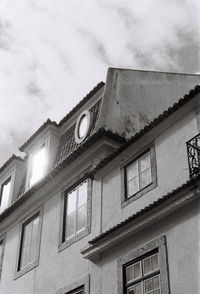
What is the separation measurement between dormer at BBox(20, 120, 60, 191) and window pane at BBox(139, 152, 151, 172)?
494 cm

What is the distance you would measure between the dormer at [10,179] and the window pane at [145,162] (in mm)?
7436

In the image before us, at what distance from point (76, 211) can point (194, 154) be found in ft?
15.3

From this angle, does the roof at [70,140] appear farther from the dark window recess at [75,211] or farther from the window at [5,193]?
the window at [5,193]

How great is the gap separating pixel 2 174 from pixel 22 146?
228 cm

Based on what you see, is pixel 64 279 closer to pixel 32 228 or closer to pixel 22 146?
pixel 32 228

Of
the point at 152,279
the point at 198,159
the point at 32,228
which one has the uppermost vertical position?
the point at 32,228

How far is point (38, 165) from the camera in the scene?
17875mm

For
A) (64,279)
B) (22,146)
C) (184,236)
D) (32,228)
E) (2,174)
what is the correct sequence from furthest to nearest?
(2,174) → (22,146) → (32,228) → (64,279) → (184,236)

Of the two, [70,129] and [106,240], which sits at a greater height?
[70,129]

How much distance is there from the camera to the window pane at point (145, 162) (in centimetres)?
1226

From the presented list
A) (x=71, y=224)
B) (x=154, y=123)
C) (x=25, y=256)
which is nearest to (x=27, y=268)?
(x=25, y=256)

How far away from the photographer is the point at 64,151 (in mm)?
16625

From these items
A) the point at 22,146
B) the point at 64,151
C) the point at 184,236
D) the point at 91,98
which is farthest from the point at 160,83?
the point at 184,236

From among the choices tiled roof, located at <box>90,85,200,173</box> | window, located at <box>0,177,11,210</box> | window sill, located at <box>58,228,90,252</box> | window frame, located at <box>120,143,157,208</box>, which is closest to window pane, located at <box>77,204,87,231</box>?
window sill, located at <box>58,228,90,252</box>
